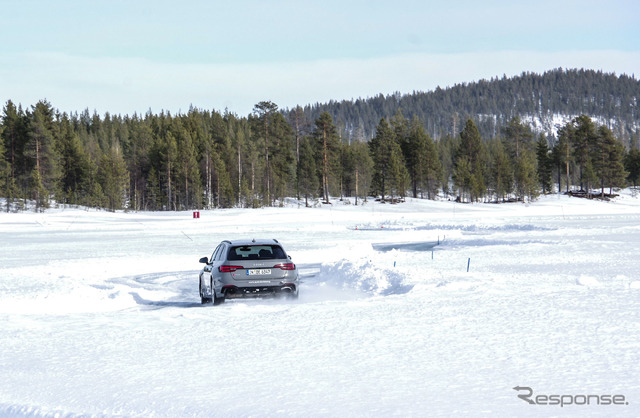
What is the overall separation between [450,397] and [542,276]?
10.3 m

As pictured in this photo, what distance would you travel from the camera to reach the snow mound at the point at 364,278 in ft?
47.5

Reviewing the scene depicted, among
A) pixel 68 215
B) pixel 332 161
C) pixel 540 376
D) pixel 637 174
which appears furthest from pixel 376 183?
pixel 540 376

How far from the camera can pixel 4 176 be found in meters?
74.8

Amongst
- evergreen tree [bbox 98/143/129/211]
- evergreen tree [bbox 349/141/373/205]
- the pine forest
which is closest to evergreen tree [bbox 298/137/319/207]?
the pine forest

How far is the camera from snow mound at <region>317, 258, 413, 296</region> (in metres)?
14.5

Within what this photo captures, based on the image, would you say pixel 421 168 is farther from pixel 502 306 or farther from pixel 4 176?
pixel 502 306

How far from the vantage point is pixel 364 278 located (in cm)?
1577

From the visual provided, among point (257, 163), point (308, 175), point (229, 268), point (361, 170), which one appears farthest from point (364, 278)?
point (361, 170)

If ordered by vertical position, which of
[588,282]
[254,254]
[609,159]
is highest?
[609,159]

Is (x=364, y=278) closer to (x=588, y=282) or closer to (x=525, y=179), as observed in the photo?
(x=588, y=282)

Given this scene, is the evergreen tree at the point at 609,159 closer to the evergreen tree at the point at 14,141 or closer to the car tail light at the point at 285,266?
the evergreen tree at the point at 14,141

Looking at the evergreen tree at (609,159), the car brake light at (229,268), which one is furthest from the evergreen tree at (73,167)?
the car brake light at (229,268)

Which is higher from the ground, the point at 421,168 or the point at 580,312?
the point at 421,168

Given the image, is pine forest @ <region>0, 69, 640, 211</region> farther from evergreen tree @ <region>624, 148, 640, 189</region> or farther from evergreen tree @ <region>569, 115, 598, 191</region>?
evergreen tree @ <region>624, 148, 640, 189</region>
